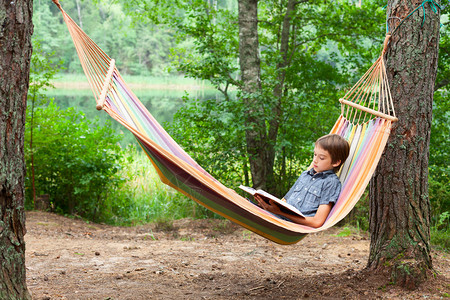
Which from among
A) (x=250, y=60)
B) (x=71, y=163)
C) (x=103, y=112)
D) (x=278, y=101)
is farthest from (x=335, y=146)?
(x=103, y=112)

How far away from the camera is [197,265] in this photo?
284cm

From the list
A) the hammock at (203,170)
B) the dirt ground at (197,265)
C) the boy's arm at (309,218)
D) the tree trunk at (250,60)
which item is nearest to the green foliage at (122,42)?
the tree trunk at (250,60)

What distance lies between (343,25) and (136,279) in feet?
11.3

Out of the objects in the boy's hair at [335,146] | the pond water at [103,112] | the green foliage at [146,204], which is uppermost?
the pond water at [103,112]

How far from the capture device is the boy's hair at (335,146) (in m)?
2.26

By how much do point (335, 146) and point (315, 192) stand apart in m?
0.26

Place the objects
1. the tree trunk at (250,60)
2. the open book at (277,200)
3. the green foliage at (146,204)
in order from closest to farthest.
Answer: the open book at (277,200), the tree trunk at (250,60), the green foliage at (146,204)

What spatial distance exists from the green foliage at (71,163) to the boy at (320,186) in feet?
8.88

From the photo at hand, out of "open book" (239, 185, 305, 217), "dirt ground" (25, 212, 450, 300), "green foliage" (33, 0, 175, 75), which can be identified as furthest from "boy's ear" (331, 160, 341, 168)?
"green foliage" (33, 0, 175, 75)

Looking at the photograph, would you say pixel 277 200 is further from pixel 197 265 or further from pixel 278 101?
pixel 278 101

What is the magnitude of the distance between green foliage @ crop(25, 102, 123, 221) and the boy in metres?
2.71

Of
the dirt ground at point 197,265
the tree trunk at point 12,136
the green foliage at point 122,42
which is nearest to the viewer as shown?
the tree trunk at point 12,136

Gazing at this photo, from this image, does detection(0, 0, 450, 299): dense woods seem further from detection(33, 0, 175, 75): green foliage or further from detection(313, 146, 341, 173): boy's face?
detection(33, 0, 175, 75): green foliage

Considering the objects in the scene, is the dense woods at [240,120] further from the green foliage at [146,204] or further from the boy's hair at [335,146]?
the boy's hair at [335,146]
